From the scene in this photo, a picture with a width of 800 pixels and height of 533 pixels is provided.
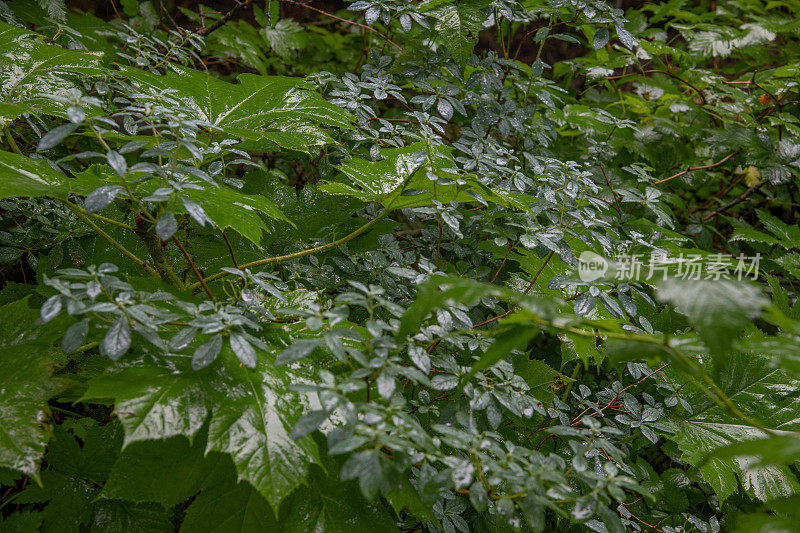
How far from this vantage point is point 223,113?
4.88ft

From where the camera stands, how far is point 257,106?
1.53 m

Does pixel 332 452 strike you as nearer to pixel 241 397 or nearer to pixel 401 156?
pixel 241 397

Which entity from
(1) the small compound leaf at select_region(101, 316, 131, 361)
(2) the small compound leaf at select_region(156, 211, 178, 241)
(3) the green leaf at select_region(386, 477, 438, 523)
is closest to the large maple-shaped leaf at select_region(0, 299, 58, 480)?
(1) the small compound leaf at select_region(101, 316, 131, 361)

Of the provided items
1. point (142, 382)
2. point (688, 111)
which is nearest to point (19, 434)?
point (142, 382)

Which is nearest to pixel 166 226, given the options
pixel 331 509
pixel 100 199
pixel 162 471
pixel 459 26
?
pixel 100 199

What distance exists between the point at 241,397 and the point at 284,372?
0.10 m

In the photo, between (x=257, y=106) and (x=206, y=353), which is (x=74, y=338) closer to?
(x=206, y=353)

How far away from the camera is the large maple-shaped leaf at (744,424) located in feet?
4.50

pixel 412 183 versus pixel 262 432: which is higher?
pixel 412 183

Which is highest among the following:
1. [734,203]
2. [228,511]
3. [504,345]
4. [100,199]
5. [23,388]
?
[100,199]

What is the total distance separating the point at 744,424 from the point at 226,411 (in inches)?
56.7

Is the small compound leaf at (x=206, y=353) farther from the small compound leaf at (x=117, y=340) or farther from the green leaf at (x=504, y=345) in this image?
the green leaf at (x=504, y=345)

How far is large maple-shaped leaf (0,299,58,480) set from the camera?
886 millimetres

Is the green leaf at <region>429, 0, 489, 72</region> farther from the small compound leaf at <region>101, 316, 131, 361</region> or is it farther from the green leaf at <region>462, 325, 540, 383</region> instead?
the small compound leaf at <region>101, 316, 131, 361</region>
